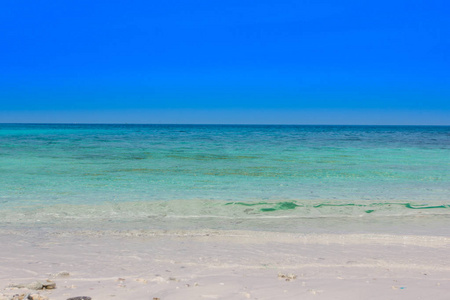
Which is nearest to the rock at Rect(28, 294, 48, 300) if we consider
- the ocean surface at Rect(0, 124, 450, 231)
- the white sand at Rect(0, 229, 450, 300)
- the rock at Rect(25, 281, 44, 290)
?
the white sand at Rect(0, 229, 450, 300)

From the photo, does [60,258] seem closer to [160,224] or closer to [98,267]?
[98,267]

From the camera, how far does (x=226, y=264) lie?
5023mm

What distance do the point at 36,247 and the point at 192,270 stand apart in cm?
248

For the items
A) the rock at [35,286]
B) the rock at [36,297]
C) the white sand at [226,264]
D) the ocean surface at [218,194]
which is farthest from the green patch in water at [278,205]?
the rock at [36,297]

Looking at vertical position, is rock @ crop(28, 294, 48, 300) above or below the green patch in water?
above

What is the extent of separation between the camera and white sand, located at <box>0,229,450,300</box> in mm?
4043

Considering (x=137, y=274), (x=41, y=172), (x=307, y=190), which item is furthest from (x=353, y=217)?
(x=41, y=172)

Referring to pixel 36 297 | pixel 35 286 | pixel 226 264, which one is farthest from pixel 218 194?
pixel 36 297

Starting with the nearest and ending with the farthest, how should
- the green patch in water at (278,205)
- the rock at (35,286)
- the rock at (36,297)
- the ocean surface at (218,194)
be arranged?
the rock at (36,297), the rock at (35,286), the ocean surface at (218,194), the green patch in water at (278,205)

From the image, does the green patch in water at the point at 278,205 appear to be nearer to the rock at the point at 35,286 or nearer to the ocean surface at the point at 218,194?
the ocean surface at the point at 218,194

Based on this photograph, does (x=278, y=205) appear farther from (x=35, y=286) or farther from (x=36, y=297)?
(x=36, y=297)

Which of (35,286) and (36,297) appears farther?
(35,286)

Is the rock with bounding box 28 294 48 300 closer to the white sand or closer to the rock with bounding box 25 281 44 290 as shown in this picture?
the white sand

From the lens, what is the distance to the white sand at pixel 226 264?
13.3ft
